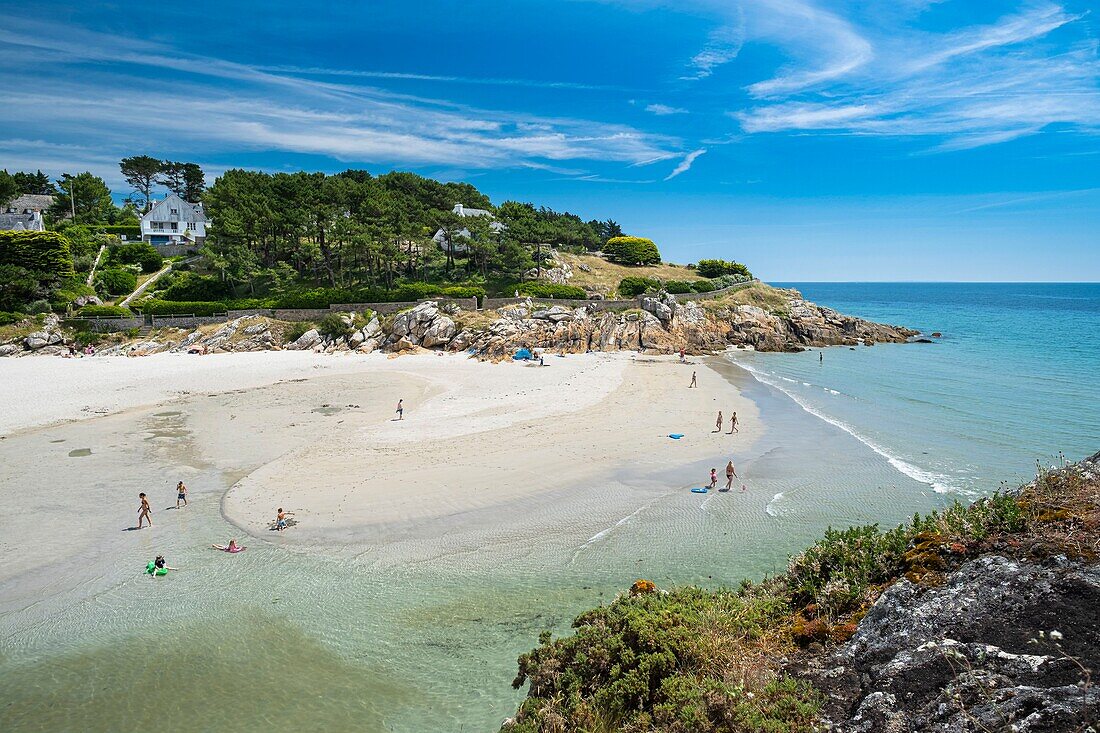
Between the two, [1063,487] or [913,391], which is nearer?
[1063,487]

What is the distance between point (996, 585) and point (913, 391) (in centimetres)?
3781

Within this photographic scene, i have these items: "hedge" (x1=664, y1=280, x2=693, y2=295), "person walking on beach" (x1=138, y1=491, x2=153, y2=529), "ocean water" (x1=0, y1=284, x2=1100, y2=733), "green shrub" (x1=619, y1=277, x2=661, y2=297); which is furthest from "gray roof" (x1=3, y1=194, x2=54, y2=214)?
"hedge" (x1=664, y1=280, x2=693, y2=295)

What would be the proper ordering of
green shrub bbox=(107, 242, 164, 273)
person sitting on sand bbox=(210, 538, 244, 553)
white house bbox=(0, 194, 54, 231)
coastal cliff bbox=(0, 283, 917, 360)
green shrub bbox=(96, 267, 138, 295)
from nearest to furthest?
person sitting on sand bbox=(210, 538, 244, 553) → coastal cliff bbox=(0, 283, 917, 360) → green shrub bbox=(96, 267, 138, 295) → green shrub bbox=(107, 242, 164, 273) → white house bbox=(0, 194, 54, 231)

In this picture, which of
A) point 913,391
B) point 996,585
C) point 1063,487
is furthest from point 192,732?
point 913,391

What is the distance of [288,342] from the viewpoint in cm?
5484

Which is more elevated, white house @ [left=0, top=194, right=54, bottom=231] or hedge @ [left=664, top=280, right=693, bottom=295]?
white house @ [left=0, top=194, right=54, bottom=231]

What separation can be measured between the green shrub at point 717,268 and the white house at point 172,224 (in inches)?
2811

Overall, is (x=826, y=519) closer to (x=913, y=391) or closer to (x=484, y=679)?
(x=484, y=679)

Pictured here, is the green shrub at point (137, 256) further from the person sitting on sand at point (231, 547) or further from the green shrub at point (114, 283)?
the person sitting on sand at point (231, 547)

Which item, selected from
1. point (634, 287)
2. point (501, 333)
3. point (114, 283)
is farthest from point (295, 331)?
point (634, 287)

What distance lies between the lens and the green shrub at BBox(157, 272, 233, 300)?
196 ft

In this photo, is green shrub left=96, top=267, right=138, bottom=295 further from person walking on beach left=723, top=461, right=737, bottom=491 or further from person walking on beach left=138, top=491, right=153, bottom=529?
person walking on beach left=723, top=461, right=737, bottom=491

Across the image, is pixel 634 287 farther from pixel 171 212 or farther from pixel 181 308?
pixel 171 212

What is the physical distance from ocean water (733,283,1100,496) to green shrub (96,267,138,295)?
6702 centimetres
